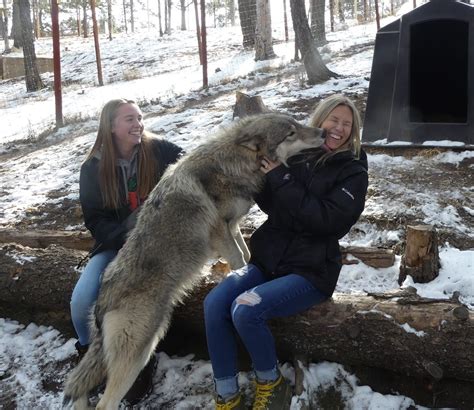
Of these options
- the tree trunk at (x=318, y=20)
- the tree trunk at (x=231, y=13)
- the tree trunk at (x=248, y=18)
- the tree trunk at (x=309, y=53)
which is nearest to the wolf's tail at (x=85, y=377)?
the tree trunk at (x=309, y=53)

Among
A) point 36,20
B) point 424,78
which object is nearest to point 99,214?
point 424,78

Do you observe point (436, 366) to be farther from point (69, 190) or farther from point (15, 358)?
point (69, 190)

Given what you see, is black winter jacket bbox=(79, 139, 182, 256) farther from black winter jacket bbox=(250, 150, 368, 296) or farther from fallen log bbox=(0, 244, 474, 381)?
black winter jacket bbox=(250, 150, 368, 296)

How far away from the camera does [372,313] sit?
2.80 metres

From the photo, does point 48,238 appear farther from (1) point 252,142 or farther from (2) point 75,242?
(1) point 252,142

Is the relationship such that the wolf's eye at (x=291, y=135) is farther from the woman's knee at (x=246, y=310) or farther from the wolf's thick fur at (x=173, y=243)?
the woman's knee at (x=246, y=310)

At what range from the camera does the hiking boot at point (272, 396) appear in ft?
8.71

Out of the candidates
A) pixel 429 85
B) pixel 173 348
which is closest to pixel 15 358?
pixel 173 348

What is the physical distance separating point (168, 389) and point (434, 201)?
3.16 metres

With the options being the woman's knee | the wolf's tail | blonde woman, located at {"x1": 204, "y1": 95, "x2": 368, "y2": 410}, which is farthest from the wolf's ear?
the wolf's tail

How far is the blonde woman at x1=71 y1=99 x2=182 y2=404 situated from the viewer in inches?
132

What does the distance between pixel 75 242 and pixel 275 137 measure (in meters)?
2.45

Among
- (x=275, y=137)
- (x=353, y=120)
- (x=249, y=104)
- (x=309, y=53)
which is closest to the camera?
(x=353, y=120)

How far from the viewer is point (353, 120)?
2.94 metres
